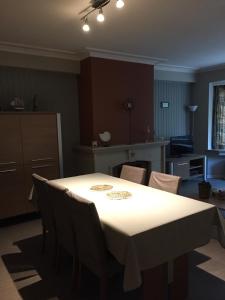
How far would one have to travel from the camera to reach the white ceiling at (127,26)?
250 cm

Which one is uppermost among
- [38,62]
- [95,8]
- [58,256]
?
[95,8]

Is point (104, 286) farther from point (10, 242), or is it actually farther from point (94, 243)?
point (10, 242)

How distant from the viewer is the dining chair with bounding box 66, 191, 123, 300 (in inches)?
68.2

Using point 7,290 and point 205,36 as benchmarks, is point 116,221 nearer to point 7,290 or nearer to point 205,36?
point 7,290

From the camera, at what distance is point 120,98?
4.47m

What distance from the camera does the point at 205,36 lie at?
11.4ft

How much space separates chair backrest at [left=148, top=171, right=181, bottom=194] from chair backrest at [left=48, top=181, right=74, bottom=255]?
1.09 metres

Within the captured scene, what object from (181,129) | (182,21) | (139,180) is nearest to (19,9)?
(182,21)

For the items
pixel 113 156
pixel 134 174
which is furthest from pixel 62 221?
pixel 113 156

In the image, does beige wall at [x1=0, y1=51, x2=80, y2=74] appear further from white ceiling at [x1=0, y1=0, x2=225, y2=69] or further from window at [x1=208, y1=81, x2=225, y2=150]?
window at [x1=208, y1=81, x2=225, y2=150]

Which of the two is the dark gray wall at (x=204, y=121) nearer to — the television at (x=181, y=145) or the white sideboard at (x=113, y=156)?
the television at (x=181, y=145)

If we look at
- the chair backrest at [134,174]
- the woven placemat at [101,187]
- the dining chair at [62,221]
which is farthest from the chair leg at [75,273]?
the chair backrest at [134,174]

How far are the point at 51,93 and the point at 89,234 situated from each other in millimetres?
3075

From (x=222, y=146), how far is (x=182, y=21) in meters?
3.68
